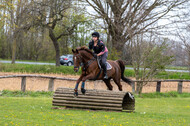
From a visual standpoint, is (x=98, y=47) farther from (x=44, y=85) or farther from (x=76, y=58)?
(x=44, y=85)

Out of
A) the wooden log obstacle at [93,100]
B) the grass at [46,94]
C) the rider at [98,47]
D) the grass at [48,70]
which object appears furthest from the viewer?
the grass at [48,70]

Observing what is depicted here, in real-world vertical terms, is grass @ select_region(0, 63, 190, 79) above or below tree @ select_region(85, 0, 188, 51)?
below

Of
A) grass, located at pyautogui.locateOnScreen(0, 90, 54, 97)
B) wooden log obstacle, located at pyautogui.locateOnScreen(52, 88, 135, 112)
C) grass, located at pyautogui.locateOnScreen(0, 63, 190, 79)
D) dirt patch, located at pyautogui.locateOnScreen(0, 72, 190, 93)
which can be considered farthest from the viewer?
grass, located at pyautogui.locateOnScreen(0, 63, 190, 79)

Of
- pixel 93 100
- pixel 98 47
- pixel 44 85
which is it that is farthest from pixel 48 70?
pixel 93 100

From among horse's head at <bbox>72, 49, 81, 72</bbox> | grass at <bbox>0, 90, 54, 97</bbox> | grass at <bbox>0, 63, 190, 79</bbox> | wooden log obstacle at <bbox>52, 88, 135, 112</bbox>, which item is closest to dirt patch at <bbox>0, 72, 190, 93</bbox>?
grass at <bbox>0, 90, 54, 97</bbox>

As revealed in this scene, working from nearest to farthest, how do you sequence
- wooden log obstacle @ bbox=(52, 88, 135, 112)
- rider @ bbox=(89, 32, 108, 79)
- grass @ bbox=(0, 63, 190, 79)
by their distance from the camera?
wooden log obstacle @ bbox=(52, 88, 135, 112)
rider @ bbox=(89, 32, 108, 79)
grass @ bbox=(0, 63, 190, 79)

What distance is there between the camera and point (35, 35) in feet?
144

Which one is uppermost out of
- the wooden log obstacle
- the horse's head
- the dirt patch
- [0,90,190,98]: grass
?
the horse's head

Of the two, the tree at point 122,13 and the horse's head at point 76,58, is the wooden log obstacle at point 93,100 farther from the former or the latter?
the tree at point 122,13

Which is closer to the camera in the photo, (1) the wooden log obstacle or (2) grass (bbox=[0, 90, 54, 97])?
(1) the wooden log obstacle

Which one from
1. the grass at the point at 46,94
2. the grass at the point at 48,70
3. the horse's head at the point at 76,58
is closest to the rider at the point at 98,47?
the horse's head at the point at 76,58

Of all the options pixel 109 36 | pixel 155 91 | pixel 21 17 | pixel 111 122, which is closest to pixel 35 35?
pixel 21 17

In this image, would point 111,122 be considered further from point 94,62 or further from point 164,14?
point 164,14

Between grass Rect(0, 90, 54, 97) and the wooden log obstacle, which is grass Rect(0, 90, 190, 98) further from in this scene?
the wooden log obstacle
